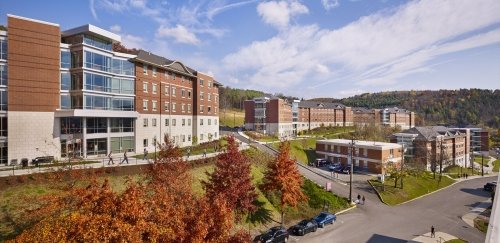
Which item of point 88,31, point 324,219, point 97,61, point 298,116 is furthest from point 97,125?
point 298,116

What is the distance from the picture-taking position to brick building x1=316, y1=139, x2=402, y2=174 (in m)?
57.3

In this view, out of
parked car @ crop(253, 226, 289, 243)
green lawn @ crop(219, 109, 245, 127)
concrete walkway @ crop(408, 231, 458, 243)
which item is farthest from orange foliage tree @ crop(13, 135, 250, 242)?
green lawn @ crop(219, 109, 245, 127)

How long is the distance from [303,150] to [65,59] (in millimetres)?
53287

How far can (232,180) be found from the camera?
25.8 m

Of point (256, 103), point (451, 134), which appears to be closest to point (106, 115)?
point (256, 103)

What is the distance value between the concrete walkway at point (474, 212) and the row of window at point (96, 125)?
47811 mm

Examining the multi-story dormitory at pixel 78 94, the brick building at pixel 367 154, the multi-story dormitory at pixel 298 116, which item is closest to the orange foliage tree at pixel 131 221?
the multi-story dormitory at pixel 78 94

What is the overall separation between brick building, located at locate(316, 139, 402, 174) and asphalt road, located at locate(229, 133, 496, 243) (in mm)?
6812

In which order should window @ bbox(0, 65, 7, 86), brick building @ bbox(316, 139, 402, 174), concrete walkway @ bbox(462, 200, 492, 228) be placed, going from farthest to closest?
brick building @ bbox(316, 139, 402, 174), concrete walkway @ bbox(462, 200, 492, 228), window @ bbox(0, 65, 7, 86)

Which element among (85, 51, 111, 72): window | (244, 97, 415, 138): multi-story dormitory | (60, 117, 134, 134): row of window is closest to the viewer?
(60, 117, 134, 134): row of window

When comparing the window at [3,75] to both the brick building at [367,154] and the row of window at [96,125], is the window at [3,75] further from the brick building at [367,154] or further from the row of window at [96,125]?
the brick building at [367,154]

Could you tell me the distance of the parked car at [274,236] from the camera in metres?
26.2

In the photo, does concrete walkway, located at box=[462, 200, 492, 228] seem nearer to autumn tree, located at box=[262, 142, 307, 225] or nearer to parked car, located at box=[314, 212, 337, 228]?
parked car, located at box=[314, 212, 337, 228]

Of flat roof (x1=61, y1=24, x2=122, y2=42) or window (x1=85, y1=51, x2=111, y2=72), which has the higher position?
flat roof (x1=61, y1=24, x2=122, y2=42)
